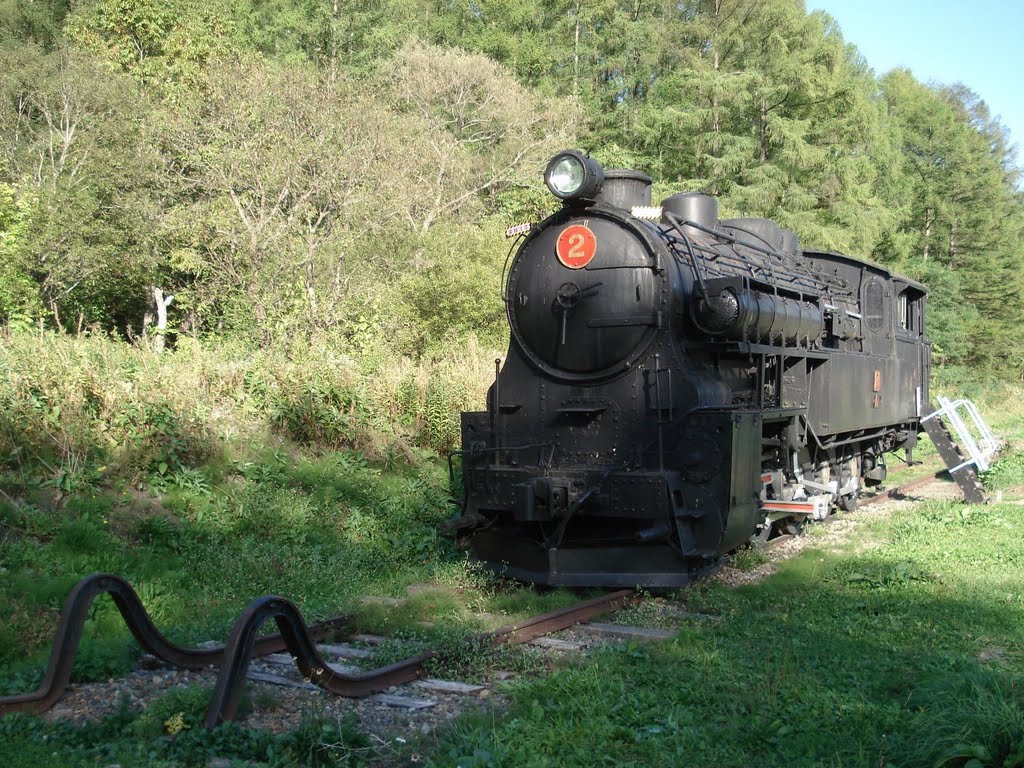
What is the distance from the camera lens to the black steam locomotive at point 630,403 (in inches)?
280

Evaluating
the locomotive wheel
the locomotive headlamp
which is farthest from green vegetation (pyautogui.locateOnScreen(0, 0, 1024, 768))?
the locomotive headlamp

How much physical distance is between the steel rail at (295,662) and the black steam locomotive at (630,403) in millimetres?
1670

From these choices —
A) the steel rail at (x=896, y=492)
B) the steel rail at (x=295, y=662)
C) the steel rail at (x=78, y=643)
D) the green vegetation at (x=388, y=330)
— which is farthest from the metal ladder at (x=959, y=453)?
the steel rail at (x=78, y=643)

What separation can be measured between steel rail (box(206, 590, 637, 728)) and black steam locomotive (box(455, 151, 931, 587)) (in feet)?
5.48

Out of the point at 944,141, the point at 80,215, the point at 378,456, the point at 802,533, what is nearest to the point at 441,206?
the point at 80,215

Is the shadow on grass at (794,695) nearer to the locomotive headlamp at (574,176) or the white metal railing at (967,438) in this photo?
the locomotive headlamp at (574,176)

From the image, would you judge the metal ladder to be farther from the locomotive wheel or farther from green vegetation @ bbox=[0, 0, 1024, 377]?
green vegetation @ bbox=[0, 0, 1024, 377]

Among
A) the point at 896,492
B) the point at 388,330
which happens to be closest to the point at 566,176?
the point at 896,492

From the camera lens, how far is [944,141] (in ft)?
142

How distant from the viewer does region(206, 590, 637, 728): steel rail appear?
4121 millimetres

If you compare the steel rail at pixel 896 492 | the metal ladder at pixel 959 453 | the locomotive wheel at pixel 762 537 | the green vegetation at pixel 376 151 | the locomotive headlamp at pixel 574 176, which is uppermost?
the green vegetation at pixel 376 151

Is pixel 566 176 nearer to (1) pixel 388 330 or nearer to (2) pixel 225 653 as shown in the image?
(2) pixel 225 653

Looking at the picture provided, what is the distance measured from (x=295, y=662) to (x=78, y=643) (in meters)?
1.07

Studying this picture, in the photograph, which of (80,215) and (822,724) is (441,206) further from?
(822,724)
